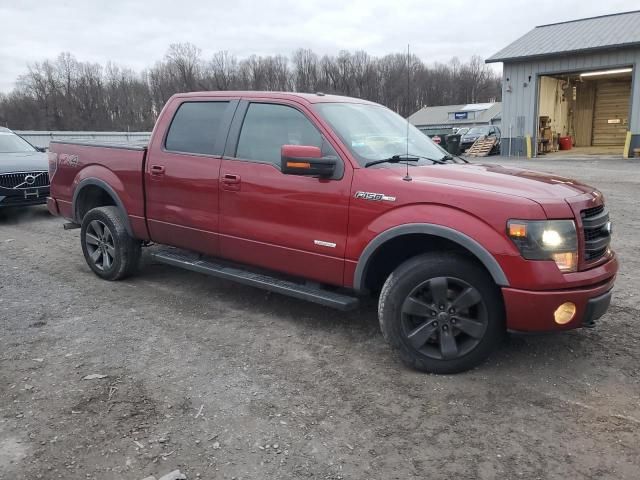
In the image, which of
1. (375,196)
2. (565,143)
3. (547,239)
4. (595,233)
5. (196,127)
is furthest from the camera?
(565,143)

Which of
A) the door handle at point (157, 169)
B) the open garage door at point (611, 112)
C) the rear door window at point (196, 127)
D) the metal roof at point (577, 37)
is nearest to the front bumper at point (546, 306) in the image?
the rear door window at point (196, 127)

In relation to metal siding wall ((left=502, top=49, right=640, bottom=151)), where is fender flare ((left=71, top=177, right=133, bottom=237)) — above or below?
below

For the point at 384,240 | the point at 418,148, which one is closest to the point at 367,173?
the point at 384,240

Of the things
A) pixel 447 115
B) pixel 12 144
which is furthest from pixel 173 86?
pixel 12 144

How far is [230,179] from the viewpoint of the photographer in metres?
4.46

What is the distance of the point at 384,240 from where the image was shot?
3.63m

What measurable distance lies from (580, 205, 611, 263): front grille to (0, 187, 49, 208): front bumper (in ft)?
30.1

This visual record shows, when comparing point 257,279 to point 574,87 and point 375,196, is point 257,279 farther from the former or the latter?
point 574,87

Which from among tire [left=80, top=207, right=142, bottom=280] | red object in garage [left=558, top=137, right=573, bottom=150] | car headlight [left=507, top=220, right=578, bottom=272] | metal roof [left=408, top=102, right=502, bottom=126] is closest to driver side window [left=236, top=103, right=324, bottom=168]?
car headlight [left=507, top=220, right=578, bottom=272]

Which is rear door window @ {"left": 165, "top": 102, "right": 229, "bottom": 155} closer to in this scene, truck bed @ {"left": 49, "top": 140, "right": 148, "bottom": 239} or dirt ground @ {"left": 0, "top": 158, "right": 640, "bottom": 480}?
truck bed @ {"left": 49, "top": 140, "right": 148, "bottom": 239}

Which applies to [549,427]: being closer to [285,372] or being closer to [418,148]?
[285,372]

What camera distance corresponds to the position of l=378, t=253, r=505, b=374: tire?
338 cm

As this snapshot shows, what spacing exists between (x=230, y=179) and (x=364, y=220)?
52.6 inches

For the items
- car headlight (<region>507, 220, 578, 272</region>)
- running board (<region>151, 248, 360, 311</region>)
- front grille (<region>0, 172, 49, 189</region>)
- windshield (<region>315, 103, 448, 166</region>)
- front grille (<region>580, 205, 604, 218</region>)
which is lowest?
running board (<region>151, 248, 360, 311</region>)
